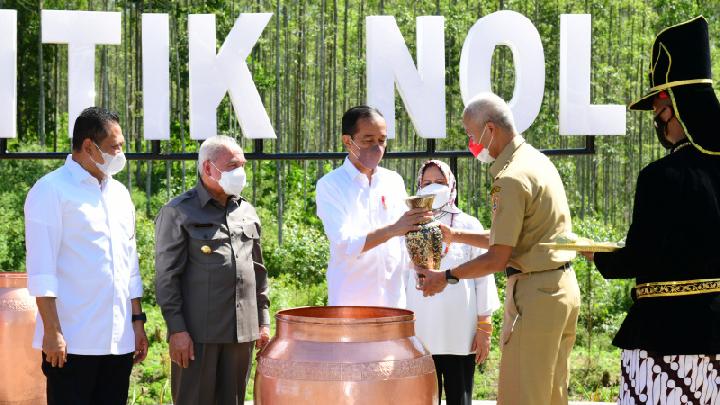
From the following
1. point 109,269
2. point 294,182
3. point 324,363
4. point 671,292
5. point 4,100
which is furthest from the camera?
point 294,182

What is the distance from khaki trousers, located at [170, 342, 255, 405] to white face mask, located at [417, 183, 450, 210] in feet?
3.86

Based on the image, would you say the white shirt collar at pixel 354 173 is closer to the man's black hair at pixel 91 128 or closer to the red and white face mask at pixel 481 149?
the red and white face mask at pixel 481 149

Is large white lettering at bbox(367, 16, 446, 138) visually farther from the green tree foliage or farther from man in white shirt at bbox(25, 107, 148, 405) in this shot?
the green tree foliage

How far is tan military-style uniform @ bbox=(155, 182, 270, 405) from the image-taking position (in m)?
4.11

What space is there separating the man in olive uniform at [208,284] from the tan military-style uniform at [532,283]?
3.61 ft

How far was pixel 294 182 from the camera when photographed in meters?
19.2

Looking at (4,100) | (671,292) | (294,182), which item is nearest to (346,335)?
(671,292)

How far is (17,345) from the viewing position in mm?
5168

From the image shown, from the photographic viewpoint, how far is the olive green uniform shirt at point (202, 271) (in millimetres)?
4105

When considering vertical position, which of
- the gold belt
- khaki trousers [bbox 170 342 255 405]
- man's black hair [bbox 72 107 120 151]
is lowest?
khaki trousers [bbox 170 342 255 405]

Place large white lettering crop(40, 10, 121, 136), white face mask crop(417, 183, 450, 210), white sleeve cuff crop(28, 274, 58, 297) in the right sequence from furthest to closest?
large white lettering crop(40, 10, 121, 136) < white face mask crop(417, 183, 450, 210) < white sleeve cuff crop(28, 274, 58, 297)

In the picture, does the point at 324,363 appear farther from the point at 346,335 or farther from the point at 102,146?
the point at 102,146

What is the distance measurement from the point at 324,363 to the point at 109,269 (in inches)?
59.1

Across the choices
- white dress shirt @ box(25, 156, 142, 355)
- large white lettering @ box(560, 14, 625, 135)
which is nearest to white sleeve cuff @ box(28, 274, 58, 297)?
white dress shirt @ box(25, 156, 142, 355)
